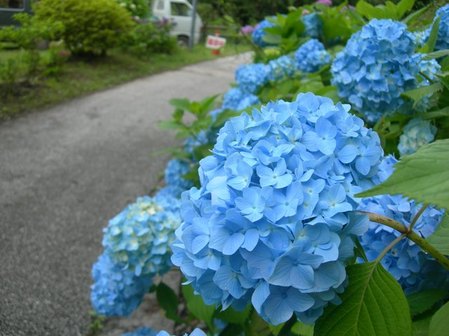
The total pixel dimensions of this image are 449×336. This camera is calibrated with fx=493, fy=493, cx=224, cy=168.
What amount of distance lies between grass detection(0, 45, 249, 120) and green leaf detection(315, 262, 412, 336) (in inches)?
143

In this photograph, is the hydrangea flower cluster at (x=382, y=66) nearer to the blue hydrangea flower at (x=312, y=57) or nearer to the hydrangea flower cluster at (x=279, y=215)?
the hydrangea flower cluster at (x=279, y=215)

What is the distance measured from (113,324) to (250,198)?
Result: 70.7 inches

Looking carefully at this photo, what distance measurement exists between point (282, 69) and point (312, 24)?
46cm

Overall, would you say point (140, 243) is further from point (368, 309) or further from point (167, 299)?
point (368, 309)

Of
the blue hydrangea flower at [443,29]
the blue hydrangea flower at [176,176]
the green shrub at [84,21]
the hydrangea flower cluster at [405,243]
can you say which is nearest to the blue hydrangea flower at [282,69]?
the blue hydrangea flower at [176,176]

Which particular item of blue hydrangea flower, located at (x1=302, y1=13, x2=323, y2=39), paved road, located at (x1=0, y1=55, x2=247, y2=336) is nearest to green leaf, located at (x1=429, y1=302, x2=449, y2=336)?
paved road, located at (x1=0, y1=55, x2=247, y2=336)

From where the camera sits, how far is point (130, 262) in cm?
162

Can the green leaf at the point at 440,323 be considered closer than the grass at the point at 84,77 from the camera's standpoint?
Yes

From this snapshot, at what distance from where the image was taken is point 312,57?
2156 mm

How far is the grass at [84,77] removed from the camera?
232 inches

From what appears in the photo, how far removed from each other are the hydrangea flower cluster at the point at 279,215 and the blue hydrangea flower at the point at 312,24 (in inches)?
80.5

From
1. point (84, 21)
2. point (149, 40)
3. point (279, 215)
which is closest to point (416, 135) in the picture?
point (279, 215)

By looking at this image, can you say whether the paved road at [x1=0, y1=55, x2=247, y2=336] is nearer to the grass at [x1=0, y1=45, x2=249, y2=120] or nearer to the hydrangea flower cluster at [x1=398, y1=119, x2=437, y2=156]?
the grass at [x1=0, y1=45, x2=249, y2=120]

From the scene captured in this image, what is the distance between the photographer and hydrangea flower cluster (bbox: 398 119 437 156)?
111 centimetres
